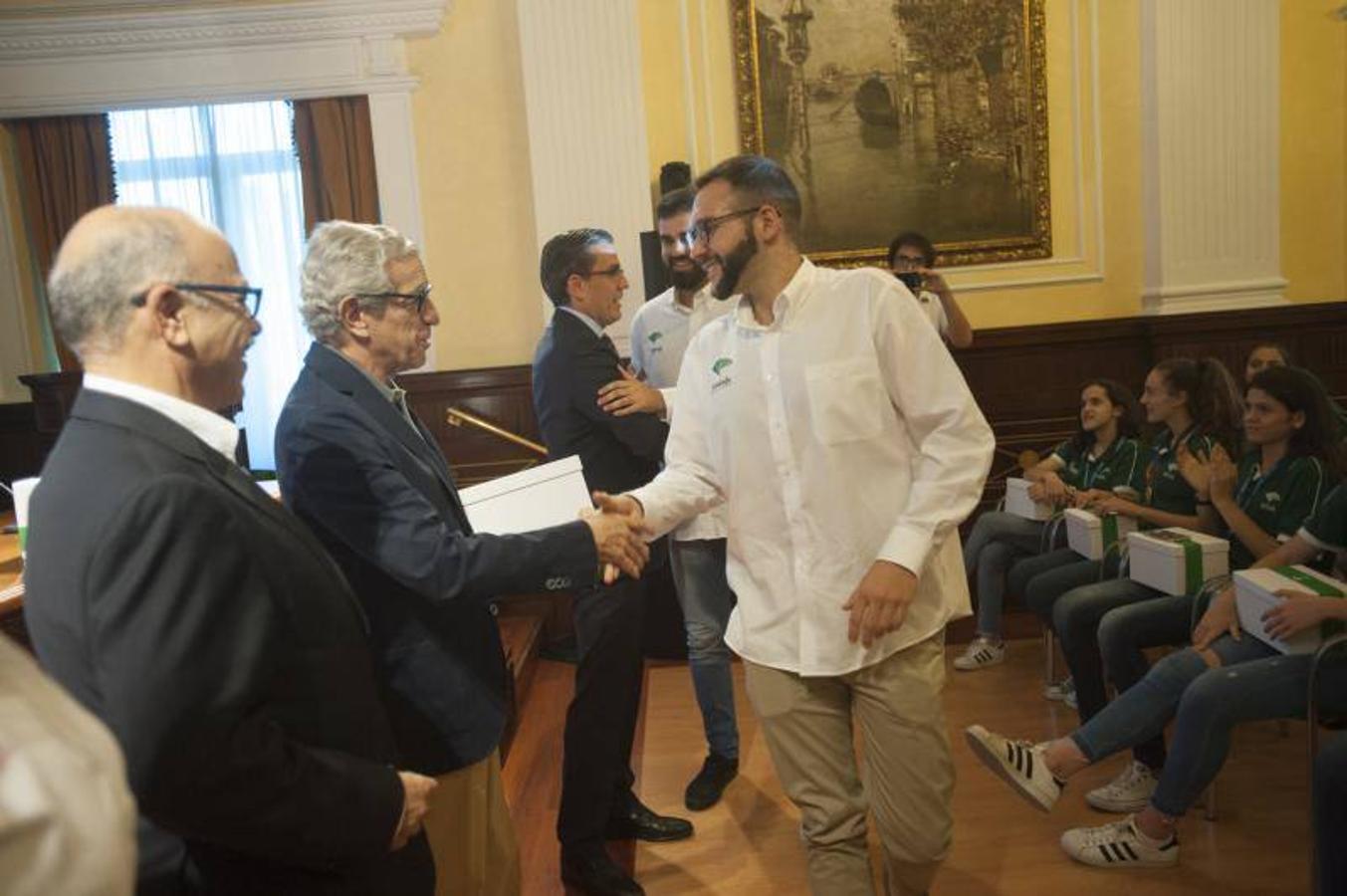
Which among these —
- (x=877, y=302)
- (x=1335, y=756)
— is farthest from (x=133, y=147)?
(x=1335, y=756)

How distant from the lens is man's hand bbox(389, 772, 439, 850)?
4.27ft

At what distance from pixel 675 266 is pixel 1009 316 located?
319cm

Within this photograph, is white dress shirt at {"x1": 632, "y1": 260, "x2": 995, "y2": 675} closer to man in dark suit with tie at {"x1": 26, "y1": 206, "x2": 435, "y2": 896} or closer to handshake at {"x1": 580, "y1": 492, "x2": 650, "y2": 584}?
handshake at {"x1": 580, "y1": 492, "x2": 650, "y2": 584}

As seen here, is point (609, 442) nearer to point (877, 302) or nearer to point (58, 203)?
point (877, 302)

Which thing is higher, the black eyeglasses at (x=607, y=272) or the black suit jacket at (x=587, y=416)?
the black eyeglasses at (x=607, y=272)

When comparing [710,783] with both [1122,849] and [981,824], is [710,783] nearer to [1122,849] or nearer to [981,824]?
[981,824]

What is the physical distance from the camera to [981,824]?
3.14m

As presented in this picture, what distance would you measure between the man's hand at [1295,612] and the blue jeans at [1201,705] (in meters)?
0.11

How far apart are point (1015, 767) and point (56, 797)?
8.43 feet

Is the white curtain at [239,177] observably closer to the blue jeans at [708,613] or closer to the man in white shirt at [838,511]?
the blue jeans at [708,613]

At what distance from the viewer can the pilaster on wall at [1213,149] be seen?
19.0 feet

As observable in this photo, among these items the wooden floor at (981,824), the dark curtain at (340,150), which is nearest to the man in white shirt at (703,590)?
the wooden floor at (981,824)

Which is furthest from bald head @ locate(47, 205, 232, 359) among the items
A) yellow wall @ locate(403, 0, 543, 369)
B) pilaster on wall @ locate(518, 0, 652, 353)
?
yellow wall @ locate(403, 0, 543, 369)

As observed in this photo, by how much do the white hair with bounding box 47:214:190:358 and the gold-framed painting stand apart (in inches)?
197
